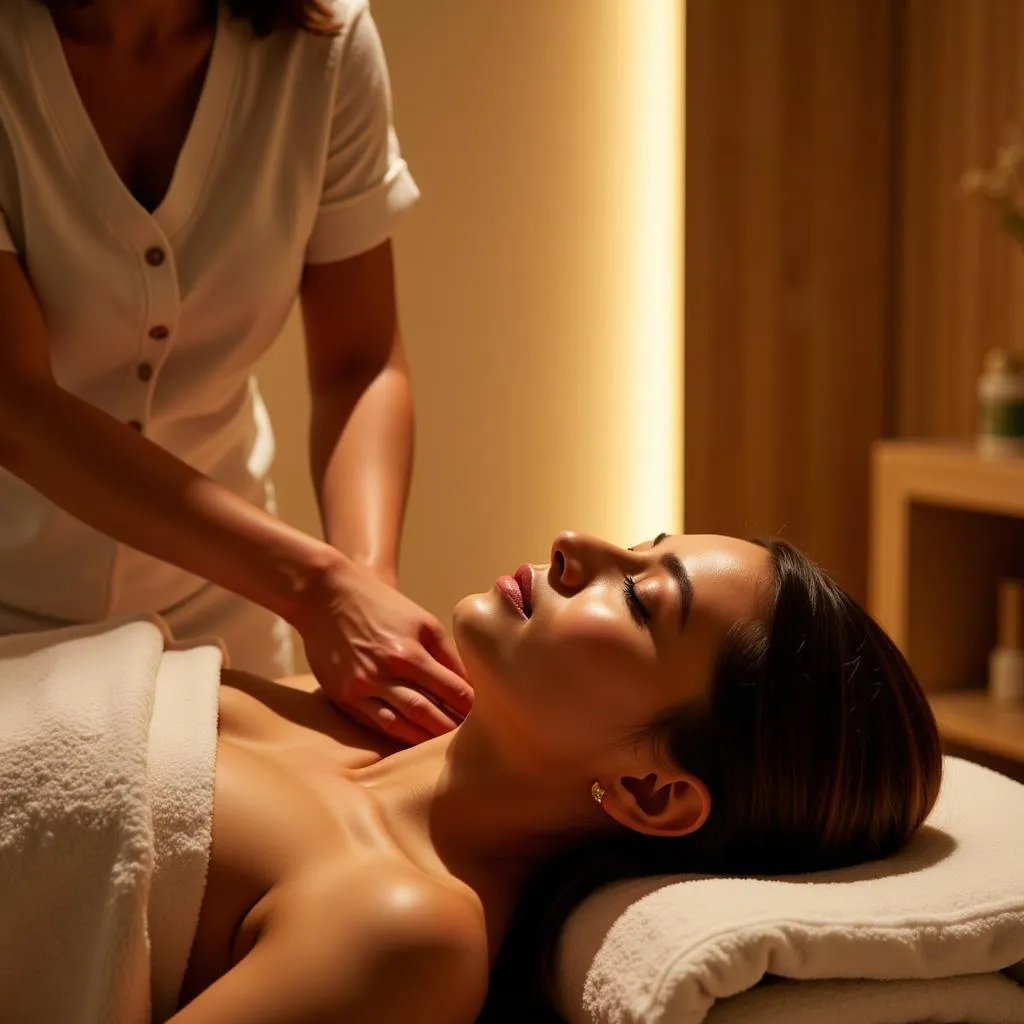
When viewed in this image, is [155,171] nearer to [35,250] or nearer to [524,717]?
[35,250]

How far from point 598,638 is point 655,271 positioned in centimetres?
214

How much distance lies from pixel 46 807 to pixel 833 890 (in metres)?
0.59

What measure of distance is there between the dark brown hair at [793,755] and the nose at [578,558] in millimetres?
133

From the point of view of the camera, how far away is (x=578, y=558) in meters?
1.22

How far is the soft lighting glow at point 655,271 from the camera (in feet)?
10.2

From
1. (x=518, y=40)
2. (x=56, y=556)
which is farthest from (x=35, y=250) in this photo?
(x=518, y=40)

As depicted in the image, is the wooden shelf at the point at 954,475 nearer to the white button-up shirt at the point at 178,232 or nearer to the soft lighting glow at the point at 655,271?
the soft lighting glow at the point at 655,271

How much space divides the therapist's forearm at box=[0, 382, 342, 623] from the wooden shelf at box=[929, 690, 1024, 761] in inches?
66.6

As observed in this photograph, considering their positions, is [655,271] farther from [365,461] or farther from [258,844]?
[258,844]

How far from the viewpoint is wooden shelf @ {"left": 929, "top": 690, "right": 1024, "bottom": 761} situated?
8.82ft

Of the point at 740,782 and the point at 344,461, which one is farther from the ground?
the point at 344,461

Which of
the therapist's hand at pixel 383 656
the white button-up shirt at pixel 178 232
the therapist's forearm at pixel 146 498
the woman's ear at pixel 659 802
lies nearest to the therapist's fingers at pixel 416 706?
the therapist's hand at pixel 383 656

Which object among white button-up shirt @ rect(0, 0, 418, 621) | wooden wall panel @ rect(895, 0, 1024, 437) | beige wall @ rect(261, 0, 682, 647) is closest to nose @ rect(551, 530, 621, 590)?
white button-up shirt @ rect(0, 0, 418, 621)

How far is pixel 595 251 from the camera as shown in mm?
3184
